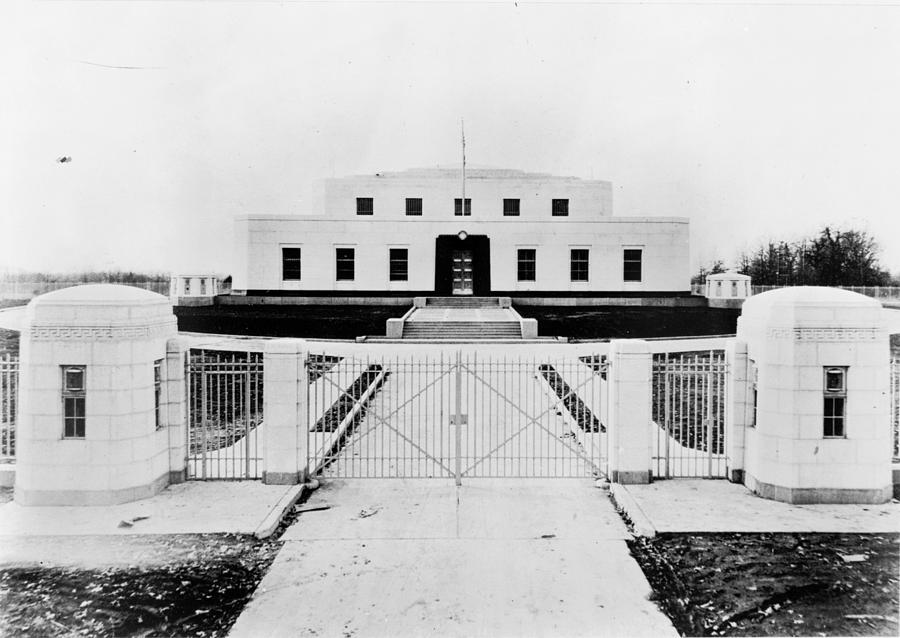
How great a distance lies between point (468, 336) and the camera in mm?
24938

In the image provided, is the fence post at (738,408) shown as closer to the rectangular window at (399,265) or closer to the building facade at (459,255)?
the building facade at (459,255)

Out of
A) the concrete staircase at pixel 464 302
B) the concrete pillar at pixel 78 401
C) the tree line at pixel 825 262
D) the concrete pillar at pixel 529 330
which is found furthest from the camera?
the tree line at pixel 825 262

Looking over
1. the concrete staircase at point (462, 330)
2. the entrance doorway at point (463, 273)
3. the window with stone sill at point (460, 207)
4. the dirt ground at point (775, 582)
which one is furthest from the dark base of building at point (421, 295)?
the dirt ground at point (775, 582)

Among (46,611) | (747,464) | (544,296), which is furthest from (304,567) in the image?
(544,296)

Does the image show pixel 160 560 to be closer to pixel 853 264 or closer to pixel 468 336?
pixel 468 336

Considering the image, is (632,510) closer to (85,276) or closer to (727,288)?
(727,288)

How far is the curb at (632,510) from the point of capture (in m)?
7.20

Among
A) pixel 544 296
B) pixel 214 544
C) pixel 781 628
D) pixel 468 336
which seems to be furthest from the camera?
pixel 544 296

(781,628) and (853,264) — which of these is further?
(853,264)

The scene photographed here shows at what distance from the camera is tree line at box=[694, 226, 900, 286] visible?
56.2 m

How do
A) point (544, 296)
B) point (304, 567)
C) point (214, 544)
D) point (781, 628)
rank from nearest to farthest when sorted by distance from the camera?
point (781, 628) → point (304, 567) → point (214, 544) → point (544, 296)

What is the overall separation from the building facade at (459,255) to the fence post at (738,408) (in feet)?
93.3

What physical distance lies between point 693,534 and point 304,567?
416cm

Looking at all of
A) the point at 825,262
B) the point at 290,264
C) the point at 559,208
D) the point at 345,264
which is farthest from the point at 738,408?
the point at 825,262
